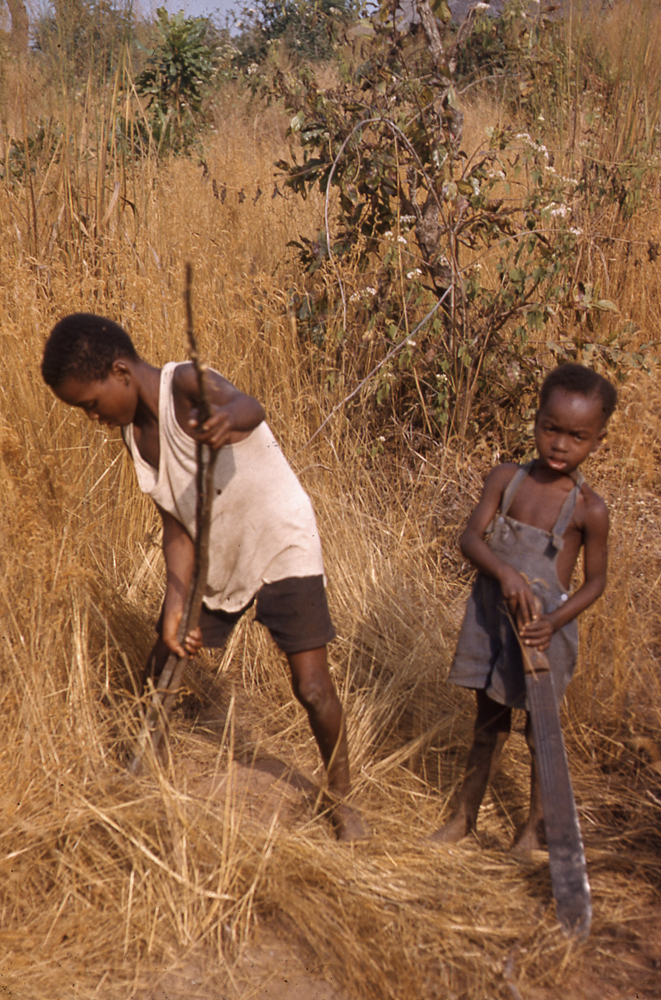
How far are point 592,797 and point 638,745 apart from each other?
209mm

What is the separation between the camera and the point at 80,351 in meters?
1.84

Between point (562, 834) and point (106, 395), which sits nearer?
point (562, 834)

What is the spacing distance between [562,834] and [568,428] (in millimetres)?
822

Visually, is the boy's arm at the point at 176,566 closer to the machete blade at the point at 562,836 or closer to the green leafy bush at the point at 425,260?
the machete blade at the point at 562,836

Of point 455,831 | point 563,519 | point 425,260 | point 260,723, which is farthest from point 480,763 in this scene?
point 425,260

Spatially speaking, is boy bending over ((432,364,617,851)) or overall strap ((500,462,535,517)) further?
overall strap ((500,462,535,517))

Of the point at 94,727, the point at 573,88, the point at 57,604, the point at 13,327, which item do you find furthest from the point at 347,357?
the point at 573,88

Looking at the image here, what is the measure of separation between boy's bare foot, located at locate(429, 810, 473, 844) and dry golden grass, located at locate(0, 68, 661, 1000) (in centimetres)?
4

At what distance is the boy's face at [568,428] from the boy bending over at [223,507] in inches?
21.8

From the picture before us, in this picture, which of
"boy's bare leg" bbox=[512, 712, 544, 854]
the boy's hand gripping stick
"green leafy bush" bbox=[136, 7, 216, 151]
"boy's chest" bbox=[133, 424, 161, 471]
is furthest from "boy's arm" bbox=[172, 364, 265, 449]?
"green leafy bush" bbox=[136, 7, 216, 151]

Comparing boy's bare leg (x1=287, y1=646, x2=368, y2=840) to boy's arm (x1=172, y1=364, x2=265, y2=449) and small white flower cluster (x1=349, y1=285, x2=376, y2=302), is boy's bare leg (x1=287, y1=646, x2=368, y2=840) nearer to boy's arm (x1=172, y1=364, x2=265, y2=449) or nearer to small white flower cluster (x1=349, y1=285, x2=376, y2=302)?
boy's arm (x1=172, y1=364, x2=265, y2=449)

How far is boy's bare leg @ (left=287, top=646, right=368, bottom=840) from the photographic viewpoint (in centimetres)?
204

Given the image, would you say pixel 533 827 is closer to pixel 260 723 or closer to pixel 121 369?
pixel 260 723

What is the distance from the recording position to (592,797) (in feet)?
7.36
